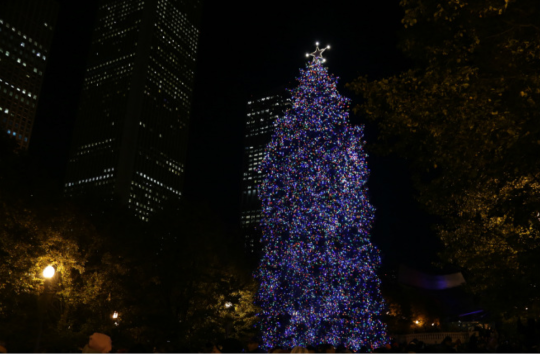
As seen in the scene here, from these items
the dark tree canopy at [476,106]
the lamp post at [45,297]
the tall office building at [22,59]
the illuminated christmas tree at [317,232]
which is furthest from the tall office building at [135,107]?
the dark tree canopy at [476,106]

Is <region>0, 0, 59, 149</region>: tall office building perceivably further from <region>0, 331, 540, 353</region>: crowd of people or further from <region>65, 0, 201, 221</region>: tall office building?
<region>0, 331, 540, 353</region>: crowd of people

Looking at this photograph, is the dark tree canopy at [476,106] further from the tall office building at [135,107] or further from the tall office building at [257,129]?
the tall office building at [135,107]

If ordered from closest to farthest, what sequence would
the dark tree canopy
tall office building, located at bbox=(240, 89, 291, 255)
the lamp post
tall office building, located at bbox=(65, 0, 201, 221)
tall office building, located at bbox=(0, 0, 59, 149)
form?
the dark tree canopy
the lamp post
tall office building, located at bbox=(240, 89, 291, 255)
tall office building, located at bbox=(0, 0, 59, 149)
tall office building, located at bbox=(65, 0, 201, 221)

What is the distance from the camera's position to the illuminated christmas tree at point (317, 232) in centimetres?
2138

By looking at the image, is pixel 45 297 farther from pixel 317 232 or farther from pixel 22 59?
pixel 22 59

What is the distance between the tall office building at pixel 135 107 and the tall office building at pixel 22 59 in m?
19.7

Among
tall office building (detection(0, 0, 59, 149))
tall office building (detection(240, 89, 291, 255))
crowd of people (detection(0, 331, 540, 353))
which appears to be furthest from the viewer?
tall office building (detection(0, 0, 59, 149))

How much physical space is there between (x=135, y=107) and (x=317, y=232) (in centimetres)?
12018

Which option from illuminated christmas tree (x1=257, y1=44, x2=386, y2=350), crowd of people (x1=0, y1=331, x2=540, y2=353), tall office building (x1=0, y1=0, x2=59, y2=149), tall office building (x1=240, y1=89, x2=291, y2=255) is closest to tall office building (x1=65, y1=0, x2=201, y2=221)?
tall office building (x1=0, y1=0, x2=59, y2=149)

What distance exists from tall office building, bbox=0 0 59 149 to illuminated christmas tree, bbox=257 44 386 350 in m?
101

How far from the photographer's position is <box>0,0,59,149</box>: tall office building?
10988 cm

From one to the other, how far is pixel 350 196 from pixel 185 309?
1000 centimetres

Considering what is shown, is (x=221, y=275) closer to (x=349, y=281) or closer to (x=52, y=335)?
(x=349, y=281)

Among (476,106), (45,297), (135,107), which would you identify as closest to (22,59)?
(135,107)
